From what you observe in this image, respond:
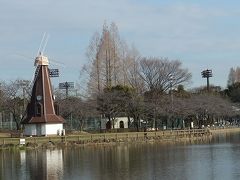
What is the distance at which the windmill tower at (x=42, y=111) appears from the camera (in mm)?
64812

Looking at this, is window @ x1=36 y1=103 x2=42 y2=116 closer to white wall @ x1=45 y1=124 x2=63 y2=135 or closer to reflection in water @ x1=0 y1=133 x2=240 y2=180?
white wall @ x1=45 y1=124 x2=63 y2=135

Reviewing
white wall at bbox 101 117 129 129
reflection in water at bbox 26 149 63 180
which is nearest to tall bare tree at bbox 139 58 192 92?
white wall at bbox 101 117 129 129

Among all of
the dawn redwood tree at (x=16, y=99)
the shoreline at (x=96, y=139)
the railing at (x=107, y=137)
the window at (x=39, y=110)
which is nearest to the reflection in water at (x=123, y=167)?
the shoreline at (x=96, y=139)

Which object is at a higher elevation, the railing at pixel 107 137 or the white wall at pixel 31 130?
the white wall at pixel 31 130

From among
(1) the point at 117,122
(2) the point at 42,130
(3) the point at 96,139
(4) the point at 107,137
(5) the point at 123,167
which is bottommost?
(5) the point at 123,167

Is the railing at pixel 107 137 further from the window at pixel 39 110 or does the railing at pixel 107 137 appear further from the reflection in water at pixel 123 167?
the reflection in water at pixel 123 167

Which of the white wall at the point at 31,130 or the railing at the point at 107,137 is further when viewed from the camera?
the white wall at the point at 31,130

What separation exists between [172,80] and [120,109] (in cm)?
1476

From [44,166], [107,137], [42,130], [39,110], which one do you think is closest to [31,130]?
[42,130]

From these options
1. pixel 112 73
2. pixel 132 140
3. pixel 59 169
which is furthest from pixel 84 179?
pixel 112 73

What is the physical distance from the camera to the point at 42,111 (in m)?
65.7

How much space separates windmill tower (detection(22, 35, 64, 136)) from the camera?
64.8 m

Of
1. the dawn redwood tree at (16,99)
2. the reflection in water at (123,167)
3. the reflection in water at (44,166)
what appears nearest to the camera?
the reflection in water at (123,167)

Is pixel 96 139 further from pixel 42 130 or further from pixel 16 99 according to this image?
pixel 16 99
